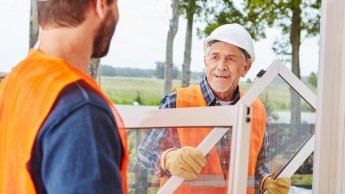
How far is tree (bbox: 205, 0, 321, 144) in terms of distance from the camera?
1.91 meters

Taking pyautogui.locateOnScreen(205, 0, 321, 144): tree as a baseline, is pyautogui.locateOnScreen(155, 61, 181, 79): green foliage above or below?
below

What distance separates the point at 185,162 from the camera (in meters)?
1.34

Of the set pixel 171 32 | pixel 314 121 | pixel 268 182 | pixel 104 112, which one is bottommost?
pixel 268 182

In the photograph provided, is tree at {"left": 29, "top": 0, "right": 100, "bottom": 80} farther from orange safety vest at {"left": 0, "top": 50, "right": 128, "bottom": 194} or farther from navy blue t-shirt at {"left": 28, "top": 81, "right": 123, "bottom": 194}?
navy blue t-shirt at {"left": 28, "top": 81, "right": 123, "bottom": 194}

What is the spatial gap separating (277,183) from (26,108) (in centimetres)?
85

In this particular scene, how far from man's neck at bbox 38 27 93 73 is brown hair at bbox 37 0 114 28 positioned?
0.5 inches

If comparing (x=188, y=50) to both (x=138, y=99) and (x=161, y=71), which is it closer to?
(x=161, y=71)

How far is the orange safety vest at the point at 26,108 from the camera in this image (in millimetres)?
893

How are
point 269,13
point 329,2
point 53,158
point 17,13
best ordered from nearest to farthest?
point 53,158
point 17,13
point 329,2
point 269,13

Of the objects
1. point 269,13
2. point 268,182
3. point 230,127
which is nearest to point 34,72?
point 230,127

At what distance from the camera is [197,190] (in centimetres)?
138

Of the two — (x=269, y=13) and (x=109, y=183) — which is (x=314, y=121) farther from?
(x=109, y=183)

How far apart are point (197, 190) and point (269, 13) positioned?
0.88m

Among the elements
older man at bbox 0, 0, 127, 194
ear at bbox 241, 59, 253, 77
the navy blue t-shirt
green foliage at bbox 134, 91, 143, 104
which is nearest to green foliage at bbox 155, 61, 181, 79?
green foliage at bbox 134, 91, 143, 104
